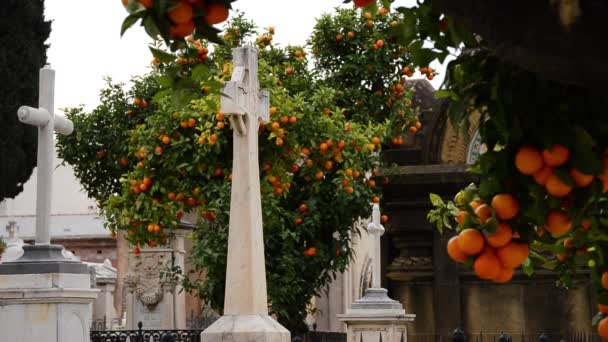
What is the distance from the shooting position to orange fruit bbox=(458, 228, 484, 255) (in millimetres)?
2457

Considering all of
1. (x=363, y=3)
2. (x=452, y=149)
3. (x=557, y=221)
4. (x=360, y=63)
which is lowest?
(x=557, y=221)

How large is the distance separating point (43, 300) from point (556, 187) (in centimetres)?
739

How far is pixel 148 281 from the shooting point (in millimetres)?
20984

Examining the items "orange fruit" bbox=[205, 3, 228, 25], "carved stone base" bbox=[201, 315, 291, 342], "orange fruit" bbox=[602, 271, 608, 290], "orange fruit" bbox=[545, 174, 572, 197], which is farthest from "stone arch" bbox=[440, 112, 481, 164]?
"orange fruit" bbox=[205, 3, 228, 25]

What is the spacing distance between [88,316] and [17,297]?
684 mm

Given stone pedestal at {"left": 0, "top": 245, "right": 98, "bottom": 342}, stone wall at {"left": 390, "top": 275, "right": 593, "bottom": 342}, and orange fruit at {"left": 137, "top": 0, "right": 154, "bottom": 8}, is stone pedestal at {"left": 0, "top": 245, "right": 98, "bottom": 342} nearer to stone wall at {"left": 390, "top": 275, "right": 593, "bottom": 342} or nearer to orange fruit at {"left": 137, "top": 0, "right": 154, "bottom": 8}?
stone wall at {"left": 390, "top": 275, "right": 593, "bottom": 342}

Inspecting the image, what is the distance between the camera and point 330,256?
56.6ft

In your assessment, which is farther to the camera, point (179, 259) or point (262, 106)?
point (179, 259)

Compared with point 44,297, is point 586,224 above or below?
below

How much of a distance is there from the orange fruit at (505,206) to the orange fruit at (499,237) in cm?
2

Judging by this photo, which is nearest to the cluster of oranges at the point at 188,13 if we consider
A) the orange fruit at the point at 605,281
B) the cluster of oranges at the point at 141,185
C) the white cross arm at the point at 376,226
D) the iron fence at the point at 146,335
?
the orange fruit at the point at 605,281

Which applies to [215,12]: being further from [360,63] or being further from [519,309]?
[360,63]

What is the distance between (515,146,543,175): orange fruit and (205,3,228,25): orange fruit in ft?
2.16

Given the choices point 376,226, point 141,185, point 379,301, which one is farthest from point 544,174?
point 141,185
